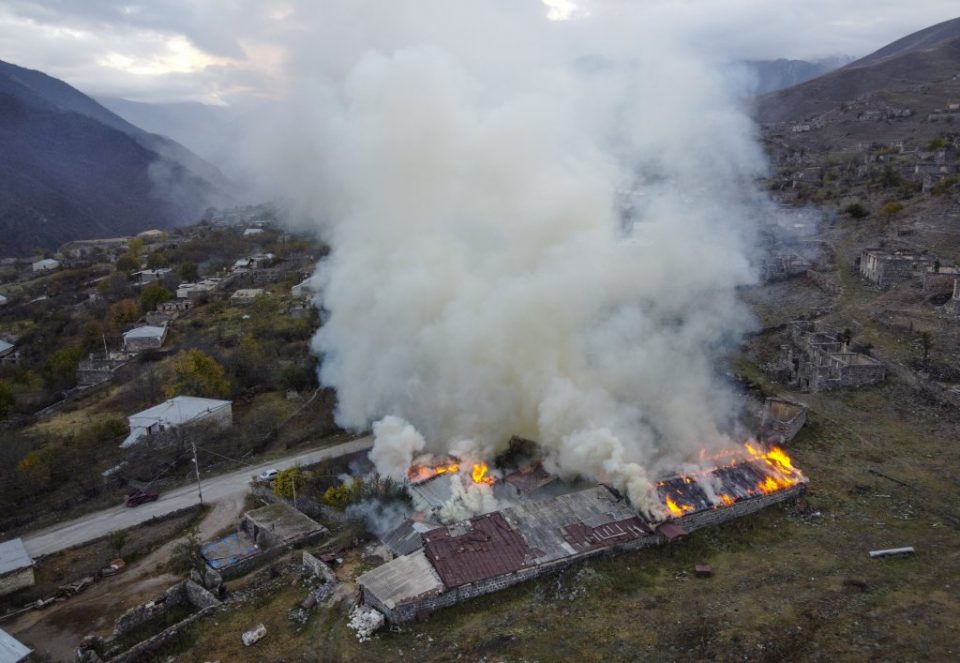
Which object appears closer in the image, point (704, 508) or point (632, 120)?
point (704, 508)

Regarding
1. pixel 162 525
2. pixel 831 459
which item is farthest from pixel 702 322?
pixel 162 525

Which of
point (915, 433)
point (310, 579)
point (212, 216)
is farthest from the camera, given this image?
point (212, 216)

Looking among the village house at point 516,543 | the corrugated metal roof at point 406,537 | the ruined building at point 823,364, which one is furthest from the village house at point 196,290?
the ruined building at point 823,364

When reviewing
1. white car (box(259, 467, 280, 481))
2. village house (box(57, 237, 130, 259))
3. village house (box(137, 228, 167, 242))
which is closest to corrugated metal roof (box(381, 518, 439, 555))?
white car (box(259, 467, 280, 481))

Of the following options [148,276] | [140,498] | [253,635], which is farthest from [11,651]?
[148,276]

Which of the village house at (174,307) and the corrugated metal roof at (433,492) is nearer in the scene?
the corrugated metal roof at (433,492)

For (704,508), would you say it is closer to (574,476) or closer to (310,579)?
(574,476)

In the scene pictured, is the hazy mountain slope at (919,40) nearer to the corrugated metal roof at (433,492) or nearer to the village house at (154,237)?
the village house at (154,237)
